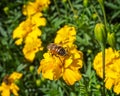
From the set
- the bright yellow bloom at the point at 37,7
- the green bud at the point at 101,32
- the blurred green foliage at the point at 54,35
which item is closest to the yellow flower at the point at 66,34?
the blurred green foliage at the point at 54,35

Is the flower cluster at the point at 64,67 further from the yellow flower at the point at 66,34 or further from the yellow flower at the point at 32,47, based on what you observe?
the yellow flower at the point at 32,47

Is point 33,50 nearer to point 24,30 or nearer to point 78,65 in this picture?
point 24,30

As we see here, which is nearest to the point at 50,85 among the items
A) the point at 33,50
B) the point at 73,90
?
the point at 33,50

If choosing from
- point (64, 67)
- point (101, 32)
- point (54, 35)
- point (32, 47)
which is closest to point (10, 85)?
point (32, 47)

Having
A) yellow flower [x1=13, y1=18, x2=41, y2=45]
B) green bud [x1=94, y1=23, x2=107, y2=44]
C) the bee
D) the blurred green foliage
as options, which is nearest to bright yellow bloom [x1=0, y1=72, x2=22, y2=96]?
the blurred green foliage

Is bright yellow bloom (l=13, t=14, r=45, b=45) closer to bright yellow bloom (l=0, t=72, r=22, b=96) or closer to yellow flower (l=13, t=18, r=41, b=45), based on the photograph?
yellow flower (l=13, t=18, r=41, b=45)

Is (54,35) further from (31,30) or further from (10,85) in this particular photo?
(10,85)
